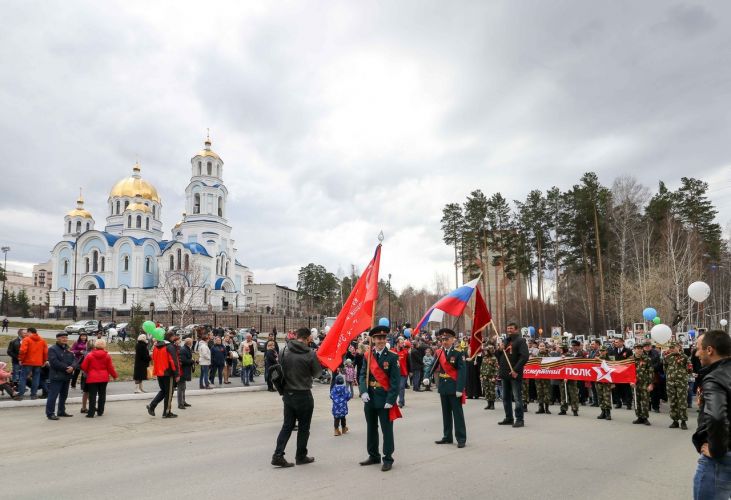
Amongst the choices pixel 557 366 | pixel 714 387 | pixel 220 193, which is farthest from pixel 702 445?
pixel 220 193

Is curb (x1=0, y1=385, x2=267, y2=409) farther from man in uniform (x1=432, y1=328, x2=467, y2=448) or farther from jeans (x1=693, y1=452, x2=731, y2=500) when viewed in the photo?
jeans (x1=693, y1=452, x2=731, y2=500)

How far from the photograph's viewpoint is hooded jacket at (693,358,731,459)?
357cm

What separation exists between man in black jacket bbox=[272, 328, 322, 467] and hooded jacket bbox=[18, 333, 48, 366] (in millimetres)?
9890

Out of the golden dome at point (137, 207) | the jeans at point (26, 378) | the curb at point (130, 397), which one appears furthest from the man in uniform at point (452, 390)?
the golden dome at point (137, 207)

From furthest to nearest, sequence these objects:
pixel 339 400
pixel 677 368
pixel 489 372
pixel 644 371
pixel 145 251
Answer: pixel 145 251 < pixel 489 372 < pixel 644 371 < pixel 677 368 < pixel 339 400

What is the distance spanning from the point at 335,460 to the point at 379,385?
139 centimetres

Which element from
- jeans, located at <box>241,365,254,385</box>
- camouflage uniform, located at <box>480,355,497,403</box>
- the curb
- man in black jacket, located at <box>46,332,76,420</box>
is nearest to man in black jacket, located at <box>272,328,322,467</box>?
man in black jacket, located at <box>46,332,76,420</box>

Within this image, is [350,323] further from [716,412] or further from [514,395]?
[716,412]

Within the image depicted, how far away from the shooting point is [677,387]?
1103 cm

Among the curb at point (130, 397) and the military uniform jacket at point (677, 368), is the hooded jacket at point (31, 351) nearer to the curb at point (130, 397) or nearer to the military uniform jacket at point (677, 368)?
the curb at point (130, 397)

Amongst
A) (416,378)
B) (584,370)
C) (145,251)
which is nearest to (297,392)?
(584,370)

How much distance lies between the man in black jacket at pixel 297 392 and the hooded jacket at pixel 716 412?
16.4 feet

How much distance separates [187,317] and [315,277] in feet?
151

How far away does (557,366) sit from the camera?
45.0 feet
